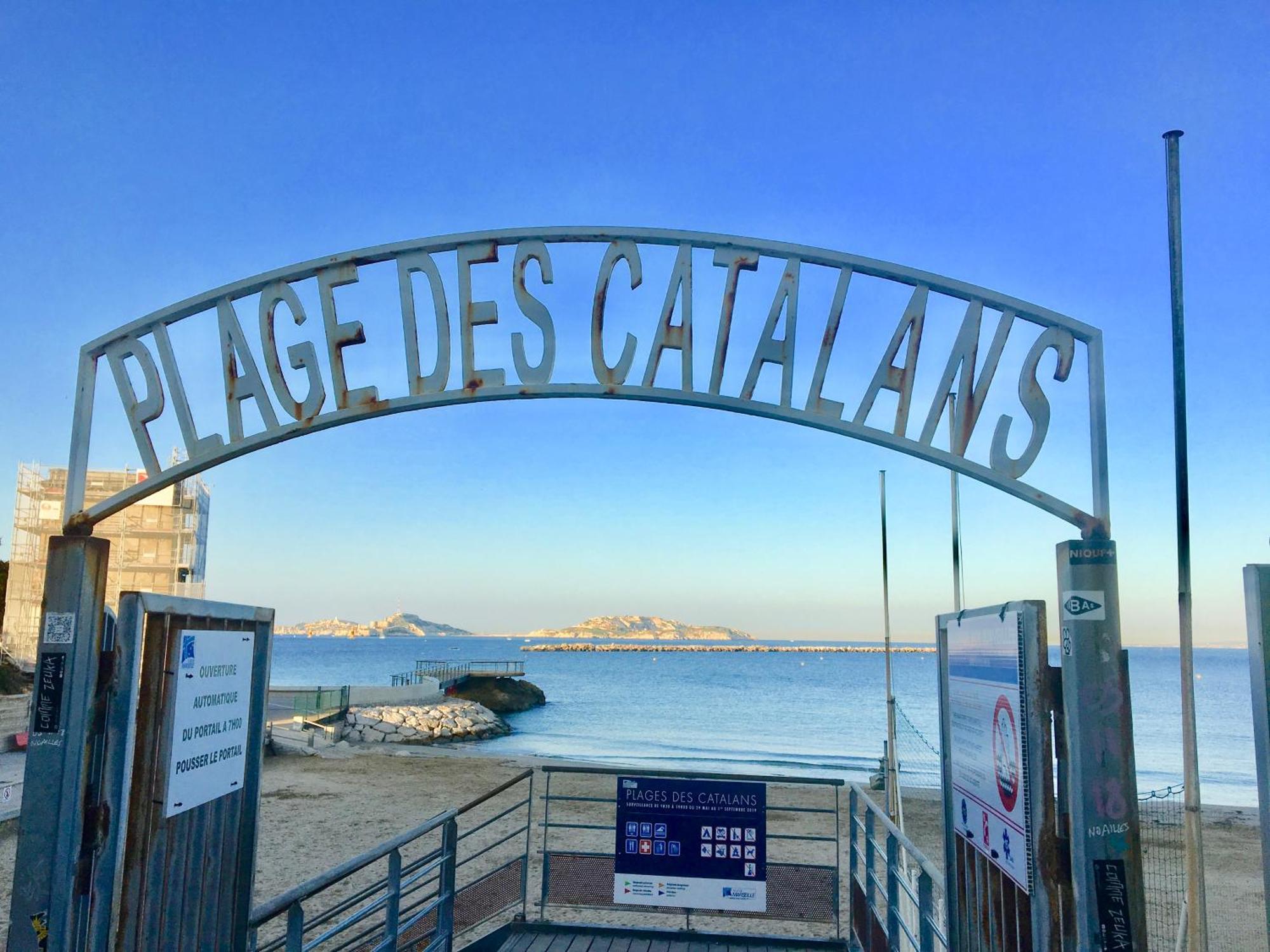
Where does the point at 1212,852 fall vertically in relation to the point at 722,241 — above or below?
below

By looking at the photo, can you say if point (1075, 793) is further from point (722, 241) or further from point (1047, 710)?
point (722, 241)

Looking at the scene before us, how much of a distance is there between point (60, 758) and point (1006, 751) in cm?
294

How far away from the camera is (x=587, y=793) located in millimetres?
17219

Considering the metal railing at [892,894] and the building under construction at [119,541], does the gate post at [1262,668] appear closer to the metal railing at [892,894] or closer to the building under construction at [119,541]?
the metal railing at [892,894]

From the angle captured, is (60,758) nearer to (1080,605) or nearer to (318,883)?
(318,883)

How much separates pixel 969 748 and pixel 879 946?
110 inches

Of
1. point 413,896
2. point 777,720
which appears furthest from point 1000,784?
point 777,720

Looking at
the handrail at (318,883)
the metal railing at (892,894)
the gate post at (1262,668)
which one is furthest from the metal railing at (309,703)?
the gate post at (1262,668)

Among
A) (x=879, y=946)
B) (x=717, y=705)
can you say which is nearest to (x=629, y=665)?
(x=717, y=705)

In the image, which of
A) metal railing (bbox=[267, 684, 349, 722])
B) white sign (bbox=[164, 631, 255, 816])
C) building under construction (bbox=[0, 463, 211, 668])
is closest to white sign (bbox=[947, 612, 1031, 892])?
white sign (bbox=[164, 631, 255, 816])

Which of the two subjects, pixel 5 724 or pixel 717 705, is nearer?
pixel 5 724

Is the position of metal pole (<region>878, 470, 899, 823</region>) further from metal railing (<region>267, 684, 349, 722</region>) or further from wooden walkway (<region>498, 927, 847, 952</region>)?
metal railing (<region>267, 684, 349, 722</region>)

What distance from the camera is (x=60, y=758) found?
3031mm

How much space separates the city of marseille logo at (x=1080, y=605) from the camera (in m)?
3.10
